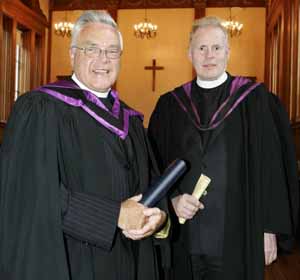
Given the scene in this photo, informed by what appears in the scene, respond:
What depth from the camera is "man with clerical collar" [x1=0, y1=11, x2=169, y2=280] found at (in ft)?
6.35

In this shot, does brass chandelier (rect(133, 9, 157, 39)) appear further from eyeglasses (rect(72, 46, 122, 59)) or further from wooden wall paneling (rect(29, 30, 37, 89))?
eyeglasses (rect(72, 46, 122, 59))

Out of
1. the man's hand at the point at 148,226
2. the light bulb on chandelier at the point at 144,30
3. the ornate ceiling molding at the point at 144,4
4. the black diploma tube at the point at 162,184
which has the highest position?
the ornate ceiling molding at the point at 144,4

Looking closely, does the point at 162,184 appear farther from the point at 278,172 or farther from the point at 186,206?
the point at 278,172

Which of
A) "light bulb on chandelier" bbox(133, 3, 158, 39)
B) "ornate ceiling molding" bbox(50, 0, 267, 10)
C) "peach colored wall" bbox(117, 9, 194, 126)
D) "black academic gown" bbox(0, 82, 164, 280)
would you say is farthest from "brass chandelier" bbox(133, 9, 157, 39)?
"black academic gown" bbox(0, 82, 164, 280)

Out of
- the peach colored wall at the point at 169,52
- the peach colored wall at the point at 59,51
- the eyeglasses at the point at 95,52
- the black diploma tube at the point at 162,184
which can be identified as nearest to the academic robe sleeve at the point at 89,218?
the black diploma tube at the point at 162,184

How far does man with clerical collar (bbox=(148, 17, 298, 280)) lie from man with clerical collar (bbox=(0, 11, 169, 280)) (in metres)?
0.81

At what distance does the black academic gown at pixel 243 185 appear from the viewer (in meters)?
3.08

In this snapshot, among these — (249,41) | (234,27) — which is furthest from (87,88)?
(249,41)

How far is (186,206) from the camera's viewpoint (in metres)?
2.82

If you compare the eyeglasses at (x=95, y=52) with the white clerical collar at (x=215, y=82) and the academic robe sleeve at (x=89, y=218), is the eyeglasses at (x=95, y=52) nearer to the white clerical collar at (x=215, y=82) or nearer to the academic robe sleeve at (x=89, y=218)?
the academic robe sleeve at (x=89, y=218)

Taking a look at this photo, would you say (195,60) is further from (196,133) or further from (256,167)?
(256,167)

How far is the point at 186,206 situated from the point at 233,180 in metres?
0.46

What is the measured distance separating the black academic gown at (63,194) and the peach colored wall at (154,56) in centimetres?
1278

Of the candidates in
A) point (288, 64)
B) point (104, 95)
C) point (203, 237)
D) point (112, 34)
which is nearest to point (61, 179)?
point (104, 95)
